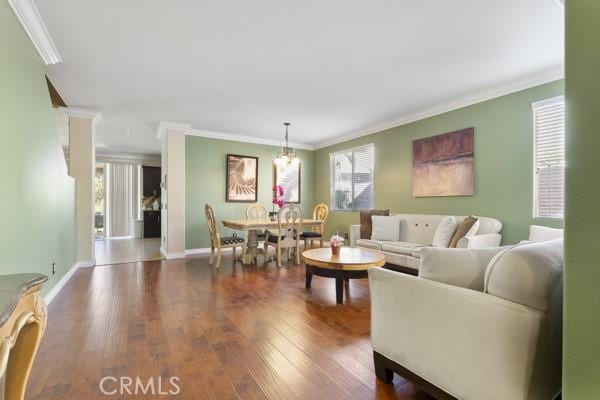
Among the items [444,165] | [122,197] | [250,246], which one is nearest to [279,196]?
[250,246]

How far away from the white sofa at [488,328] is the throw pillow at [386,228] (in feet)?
9.95

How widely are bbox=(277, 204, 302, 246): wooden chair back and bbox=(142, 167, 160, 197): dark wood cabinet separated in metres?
5.95

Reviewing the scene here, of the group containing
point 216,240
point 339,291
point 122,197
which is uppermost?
point 122,197

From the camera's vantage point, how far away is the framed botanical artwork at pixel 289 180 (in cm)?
673

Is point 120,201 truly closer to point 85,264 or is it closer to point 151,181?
point 151,181

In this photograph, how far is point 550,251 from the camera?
1.25 m

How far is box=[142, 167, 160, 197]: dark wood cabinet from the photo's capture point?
8766 mm

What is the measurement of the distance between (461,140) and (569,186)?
364 centimetres

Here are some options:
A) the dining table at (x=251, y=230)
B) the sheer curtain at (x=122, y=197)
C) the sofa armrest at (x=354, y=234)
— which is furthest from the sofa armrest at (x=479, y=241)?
the sheer curtain at (x=122, y=197)

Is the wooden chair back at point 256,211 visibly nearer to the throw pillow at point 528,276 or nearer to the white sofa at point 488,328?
the white sofa at point 488,328

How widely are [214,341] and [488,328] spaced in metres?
1.80

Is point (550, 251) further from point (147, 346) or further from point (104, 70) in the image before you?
point (104, 70)

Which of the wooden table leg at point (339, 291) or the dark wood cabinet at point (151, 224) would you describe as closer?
the wooden table leg at point (339, 291)

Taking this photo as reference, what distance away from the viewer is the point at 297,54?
9.29 feet
